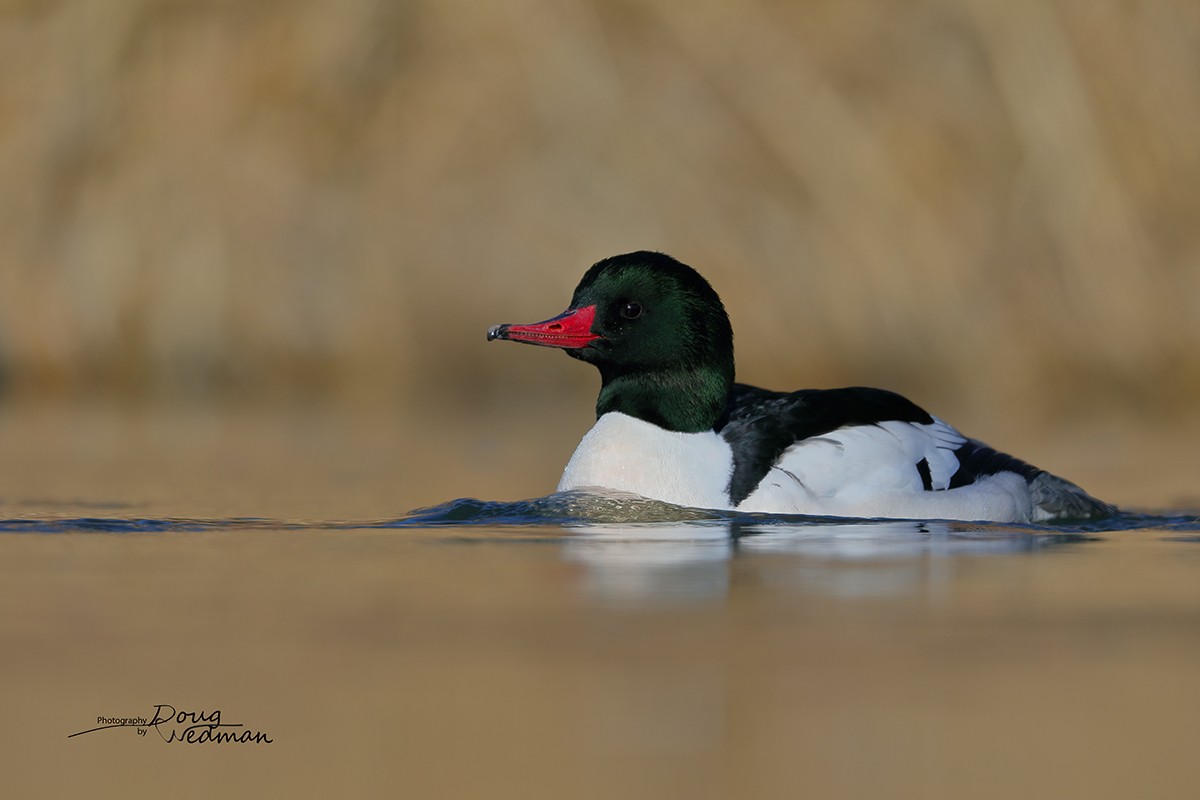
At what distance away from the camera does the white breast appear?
733 cm

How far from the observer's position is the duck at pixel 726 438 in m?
7.32

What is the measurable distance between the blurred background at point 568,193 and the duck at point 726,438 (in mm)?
4797

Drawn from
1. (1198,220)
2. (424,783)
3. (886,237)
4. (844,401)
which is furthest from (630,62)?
(424,783)

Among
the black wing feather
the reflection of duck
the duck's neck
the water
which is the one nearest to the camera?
the water

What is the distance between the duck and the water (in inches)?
6.1

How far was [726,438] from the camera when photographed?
762cm

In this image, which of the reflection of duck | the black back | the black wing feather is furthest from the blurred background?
the reflection of duck

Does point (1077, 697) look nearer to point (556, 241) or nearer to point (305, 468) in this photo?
point (305, 468)

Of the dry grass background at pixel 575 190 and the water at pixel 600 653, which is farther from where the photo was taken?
the dry grass background at pixel 575 190

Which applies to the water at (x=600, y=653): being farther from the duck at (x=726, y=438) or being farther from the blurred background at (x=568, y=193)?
the blurred background at (x=568, y=193)

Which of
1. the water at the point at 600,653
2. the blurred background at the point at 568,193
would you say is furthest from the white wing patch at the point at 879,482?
the blurred background at the point at 568,193

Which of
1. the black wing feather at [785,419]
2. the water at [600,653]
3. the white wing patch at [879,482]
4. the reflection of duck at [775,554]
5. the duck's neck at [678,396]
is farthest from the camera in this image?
the duck's neck at [678,396]

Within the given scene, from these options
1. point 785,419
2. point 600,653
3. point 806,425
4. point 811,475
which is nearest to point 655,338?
point 785,419

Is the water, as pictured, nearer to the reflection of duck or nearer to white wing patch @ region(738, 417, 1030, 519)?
the reflection of duck
